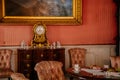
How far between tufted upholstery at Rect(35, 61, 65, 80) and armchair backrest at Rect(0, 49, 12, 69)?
1.36 meters

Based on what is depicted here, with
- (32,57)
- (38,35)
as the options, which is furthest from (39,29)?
(32,57)

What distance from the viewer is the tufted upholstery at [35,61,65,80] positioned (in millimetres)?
2302

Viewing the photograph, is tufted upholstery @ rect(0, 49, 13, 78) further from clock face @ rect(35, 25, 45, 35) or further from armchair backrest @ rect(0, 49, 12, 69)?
clock face @ rect(35, 25, 45, 35)

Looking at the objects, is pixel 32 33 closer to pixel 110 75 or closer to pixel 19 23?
pixel 19 23

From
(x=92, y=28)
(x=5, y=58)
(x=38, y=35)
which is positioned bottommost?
(x=5, y=58)

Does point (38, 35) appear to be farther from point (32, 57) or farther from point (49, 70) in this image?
point (49, 70)

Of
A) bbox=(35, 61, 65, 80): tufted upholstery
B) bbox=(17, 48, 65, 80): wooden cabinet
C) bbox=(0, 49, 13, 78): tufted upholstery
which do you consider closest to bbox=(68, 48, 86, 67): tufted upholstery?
bbox=(17, 48, 65, 80): wooden cabinet

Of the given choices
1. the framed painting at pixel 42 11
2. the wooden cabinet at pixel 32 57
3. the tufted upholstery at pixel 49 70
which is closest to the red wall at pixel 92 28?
the framed painting at pixel 42 11

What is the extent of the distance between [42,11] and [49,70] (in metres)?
1.72

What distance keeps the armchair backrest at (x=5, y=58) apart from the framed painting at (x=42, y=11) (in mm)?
477

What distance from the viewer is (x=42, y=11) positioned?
3.94 meters

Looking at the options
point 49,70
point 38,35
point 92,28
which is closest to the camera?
point 49,70

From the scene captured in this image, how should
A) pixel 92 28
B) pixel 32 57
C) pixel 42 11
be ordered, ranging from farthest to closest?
pixel 92 28, pixel 42 11, pixel 32 57

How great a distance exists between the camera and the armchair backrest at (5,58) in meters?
3.66
